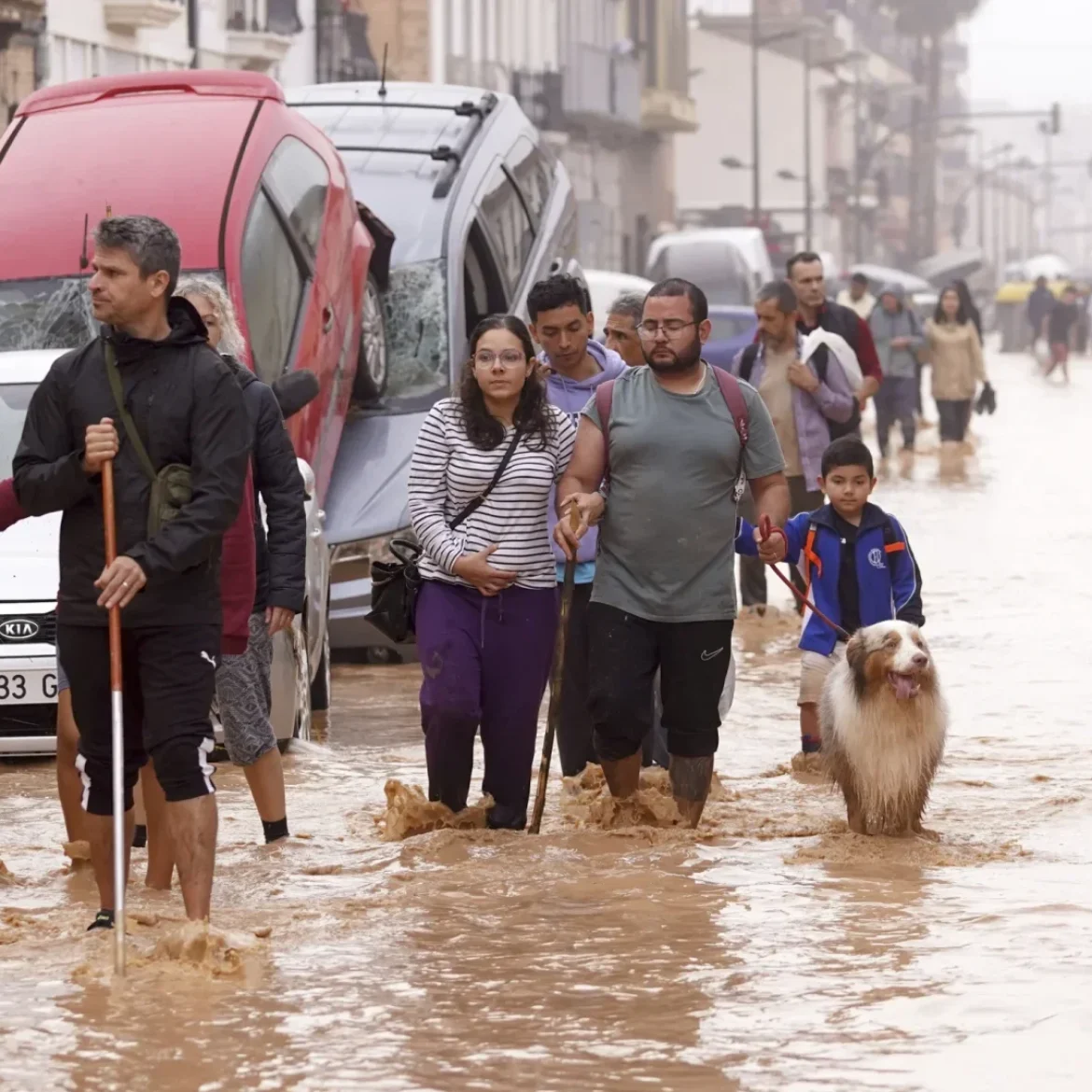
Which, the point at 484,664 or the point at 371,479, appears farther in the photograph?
the point at 371,479

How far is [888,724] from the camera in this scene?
8750 millimetres

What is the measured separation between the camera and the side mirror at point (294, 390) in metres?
9.45

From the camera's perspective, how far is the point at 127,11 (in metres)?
33.8

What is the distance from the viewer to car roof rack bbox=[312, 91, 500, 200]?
17000 mm

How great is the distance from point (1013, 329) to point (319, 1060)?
3054 inches

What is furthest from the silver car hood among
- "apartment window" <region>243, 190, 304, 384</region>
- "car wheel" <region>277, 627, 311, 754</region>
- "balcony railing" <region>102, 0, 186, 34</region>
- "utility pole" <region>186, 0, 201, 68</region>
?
"utility pole" <region>186, 0, 201, 68</region>

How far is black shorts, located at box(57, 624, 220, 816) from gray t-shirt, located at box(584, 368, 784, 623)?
5.98 ft

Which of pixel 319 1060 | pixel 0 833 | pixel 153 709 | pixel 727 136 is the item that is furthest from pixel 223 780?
pixel 727 136

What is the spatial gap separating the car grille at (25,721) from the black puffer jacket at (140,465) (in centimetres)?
376

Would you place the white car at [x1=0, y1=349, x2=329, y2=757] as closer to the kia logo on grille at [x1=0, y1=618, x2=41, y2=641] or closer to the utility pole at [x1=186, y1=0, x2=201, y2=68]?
the kia logo on grille at [x1=0, y1=618, x2=41, y2=641]

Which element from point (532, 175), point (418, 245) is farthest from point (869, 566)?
point (532, 175)

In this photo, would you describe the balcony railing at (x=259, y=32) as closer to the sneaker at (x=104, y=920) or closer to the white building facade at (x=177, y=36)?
the white building facade at (x=177, y=36)

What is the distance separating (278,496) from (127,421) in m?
1.36

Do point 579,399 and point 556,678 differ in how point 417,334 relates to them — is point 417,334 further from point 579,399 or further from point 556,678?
point 556,678
